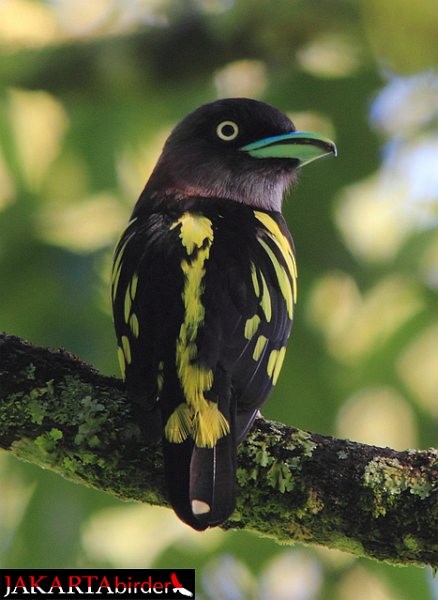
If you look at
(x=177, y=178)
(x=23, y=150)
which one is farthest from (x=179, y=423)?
(x=23, y=150)

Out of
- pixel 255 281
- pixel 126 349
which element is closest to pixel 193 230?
pixel 255 281

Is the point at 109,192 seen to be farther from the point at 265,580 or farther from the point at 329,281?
the point at 265,580

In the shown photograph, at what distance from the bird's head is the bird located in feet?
0.49

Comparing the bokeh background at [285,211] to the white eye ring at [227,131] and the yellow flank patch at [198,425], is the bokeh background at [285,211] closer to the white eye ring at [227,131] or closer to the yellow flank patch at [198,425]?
the white eye ring at [227,131]

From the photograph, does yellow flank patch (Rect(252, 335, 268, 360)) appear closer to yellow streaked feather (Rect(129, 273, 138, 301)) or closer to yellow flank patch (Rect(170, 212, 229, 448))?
yellow flank patch (Rect(170, 212, 229, 448))

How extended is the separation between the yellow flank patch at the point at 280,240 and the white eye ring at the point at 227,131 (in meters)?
0.53

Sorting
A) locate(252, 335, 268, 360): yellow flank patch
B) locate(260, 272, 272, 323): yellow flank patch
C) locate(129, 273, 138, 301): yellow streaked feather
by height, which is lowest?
locate(252, 335, 268, 360): yellow flank patch

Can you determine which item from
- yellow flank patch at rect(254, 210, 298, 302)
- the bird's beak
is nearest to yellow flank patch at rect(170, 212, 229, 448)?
yellow flank patch at rect(254, 210, 298, 302)

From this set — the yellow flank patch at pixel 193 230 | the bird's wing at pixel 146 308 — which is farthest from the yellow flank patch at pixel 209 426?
the yellow flank patch at pixel 193 230

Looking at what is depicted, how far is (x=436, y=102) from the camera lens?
6.90 m

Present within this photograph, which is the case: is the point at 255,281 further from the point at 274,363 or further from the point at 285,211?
the point at 285,211

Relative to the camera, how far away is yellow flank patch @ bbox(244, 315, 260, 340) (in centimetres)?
404

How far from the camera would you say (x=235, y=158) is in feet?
17.1

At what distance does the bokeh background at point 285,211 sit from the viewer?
5.61m
